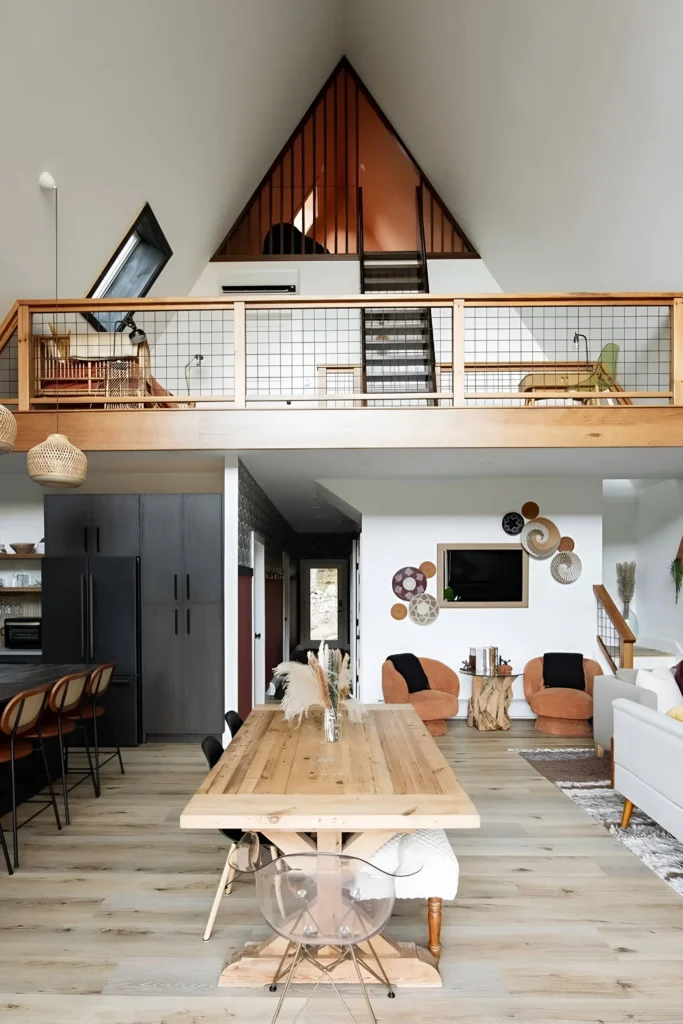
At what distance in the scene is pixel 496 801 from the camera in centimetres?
454

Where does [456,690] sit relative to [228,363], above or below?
below

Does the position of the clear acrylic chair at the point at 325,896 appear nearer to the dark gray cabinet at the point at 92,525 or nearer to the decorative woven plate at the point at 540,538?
the dark gray cabinet at the point at 92,525

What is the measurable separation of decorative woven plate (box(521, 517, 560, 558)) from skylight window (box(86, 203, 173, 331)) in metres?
5.04

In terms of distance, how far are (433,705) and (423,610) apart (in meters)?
1.07

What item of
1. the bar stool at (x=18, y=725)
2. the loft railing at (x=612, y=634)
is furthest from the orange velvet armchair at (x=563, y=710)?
the bar stool at (x=18, y=725)

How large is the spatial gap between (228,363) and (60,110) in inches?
167

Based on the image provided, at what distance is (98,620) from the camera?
6.05m

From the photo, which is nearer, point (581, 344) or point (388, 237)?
point (581, 344)

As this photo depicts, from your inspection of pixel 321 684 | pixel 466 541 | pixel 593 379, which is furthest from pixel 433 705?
pixel 321 684

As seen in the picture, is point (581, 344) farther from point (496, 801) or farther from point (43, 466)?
point (43, 466)

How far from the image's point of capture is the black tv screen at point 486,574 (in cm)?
714

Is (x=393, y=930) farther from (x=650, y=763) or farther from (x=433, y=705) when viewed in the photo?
(x=433, y=705)

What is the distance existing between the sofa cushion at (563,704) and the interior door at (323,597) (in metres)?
7.57

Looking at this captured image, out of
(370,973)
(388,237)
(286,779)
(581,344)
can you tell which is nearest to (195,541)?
(286,779)
